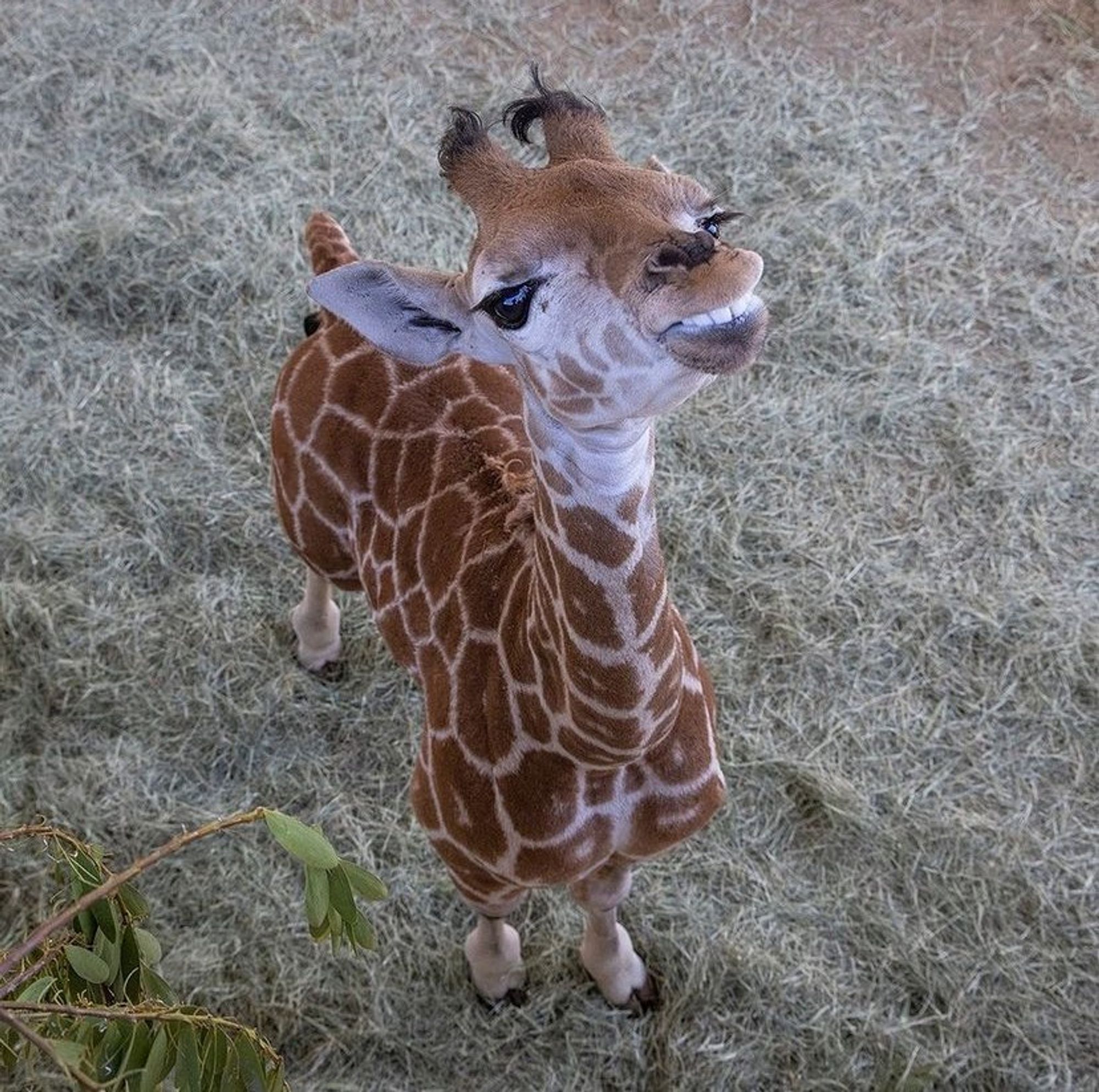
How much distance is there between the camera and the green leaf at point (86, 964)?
1.25 metres

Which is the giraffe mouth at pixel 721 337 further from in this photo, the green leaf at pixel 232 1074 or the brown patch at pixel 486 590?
the green leaf at pixel 232 1074

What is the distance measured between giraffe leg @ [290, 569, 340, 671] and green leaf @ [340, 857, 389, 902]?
159cm

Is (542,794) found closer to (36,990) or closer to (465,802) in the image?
(465,802)

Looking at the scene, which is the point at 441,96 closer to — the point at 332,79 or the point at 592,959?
the point at 332,79

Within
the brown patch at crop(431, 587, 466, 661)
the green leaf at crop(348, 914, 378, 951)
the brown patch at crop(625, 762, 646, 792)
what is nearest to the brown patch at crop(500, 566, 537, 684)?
the brown patch at crop(431, 587, 466, 661)

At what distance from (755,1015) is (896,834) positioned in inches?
20.8

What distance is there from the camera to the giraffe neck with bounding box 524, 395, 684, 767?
160 cm

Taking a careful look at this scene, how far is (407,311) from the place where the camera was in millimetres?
1758

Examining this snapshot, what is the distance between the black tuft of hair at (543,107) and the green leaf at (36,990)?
1.23 m

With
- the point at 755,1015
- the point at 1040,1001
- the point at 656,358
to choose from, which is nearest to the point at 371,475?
the point at 656,358

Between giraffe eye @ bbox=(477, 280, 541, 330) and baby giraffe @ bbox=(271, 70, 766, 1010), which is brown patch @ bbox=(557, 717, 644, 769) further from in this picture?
giraffe eye @ bbox=(477, 280, 541, 330)

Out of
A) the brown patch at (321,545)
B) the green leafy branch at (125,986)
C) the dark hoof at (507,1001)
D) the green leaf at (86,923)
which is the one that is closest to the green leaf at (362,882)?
the green leafy branch at (125,986)

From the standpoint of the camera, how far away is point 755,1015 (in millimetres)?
2574

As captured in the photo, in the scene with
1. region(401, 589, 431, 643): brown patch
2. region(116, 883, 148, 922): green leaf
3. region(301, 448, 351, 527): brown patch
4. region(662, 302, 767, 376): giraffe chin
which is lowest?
region(301, 448, 351, 527): brown patch
